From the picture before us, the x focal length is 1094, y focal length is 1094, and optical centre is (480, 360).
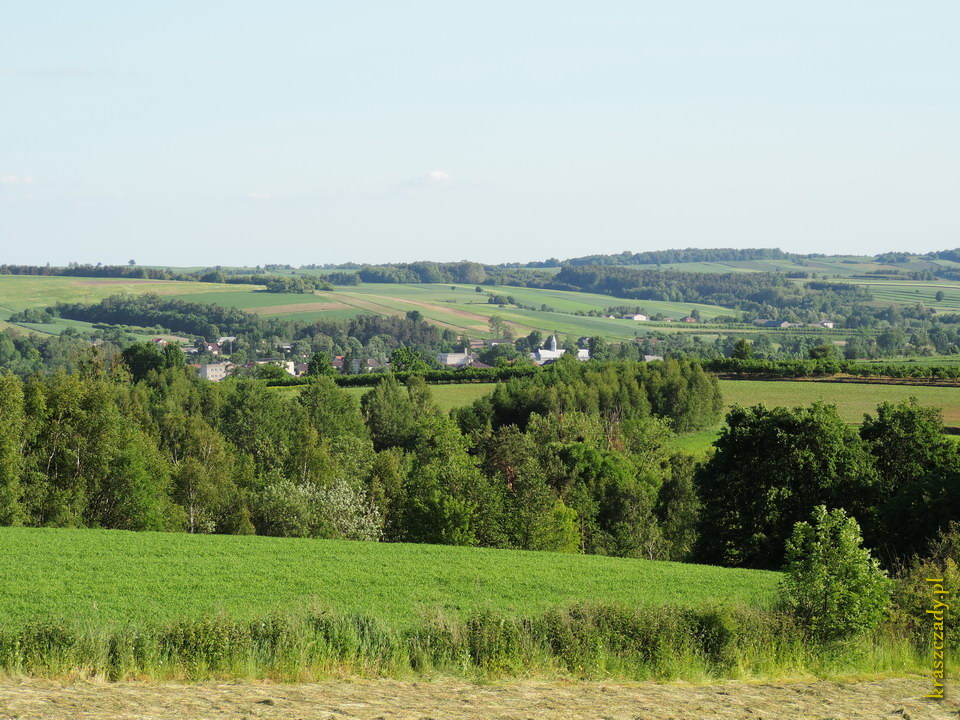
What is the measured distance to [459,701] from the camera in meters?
18.3

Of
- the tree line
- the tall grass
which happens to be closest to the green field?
the tree line

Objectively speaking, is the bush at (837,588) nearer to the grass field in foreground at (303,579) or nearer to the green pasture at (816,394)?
the grass field in foreground at (303,579)

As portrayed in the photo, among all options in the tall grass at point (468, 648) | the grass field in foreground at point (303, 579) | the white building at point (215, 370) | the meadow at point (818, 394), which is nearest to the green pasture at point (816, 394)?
the meadow at point (818, 394)

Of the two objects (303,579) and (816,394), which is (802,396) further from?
(303,579)


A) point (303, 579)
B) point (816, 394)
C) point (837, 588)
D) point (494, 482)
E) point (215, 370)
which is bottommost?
point (215, 370)

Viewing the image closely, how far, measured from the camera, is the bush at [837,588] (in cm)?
2145

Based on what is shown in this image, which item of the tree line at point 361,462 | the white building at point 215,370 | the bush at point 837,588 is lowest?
the white building at point 215,370

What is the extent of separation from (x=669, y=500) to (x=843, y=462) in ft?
75.8

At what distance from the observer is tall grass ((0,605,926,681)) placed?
63.8 ft

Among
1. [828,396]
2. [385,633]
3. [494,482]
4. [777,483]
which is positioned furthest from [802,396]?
[385,633]

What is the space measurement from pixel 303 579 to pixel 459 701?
12898 mm

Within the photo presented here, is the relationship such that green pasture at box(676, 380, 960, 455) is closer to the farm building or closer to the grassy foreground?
the grassy foreground

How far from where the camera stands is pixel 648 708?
18.1 meters

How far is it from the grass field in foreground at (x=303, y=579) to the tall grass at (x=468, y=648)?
9.70 ft
